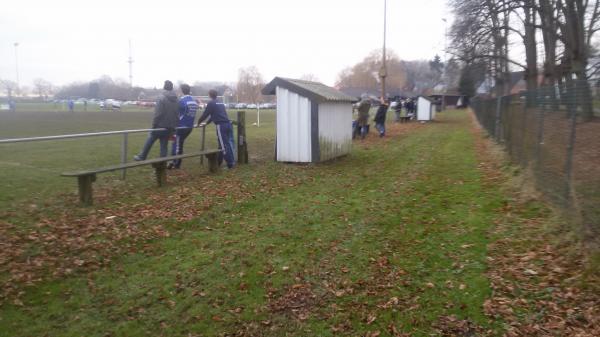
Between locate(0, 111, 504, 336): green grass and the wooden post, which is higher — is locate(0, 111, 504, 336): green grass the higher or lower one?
the lower one

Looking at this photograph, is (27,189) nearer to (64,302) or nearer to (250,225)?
(250,225)

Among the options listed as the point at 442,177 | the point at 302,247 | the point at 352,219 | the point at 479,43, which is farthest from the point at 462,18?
the point at 302,247

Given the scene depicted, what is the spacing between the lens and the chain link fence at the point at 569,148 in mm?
5398

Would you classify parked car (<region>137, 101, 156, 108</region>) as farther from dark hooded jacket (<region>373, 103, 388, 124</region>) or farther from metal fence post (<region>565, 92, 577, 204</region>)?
metal fence post (<region>565, 92, 577, 204</region>)

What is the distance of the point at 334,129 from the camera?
1351cm

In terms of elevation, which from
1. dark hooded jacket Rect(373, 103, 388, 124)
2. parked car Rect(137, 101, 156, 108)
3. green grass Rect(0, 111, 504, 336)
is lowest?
green grass Rect(0, 111, 504, 336)

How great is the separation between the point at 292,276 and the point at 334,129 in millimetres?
8700

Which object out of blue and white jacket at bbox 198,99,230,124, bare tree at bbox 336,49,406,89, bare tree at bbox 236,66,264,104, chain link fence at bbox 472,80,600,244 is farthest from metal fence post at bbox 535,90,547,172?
bare tree at bbox 336,49,406,89

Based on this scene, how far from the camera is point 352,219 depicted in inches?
286

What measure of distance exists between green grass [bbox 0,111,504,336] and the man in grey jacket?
313cm

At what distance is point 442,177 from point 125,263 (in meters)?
7.32

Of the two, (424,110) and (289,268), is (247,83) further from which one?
(289,268)

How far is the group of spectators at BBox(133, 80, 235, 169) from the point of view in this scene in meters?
10.8

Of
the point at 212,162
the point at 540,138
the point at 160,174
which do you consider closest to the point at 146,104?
the point at 212,162
